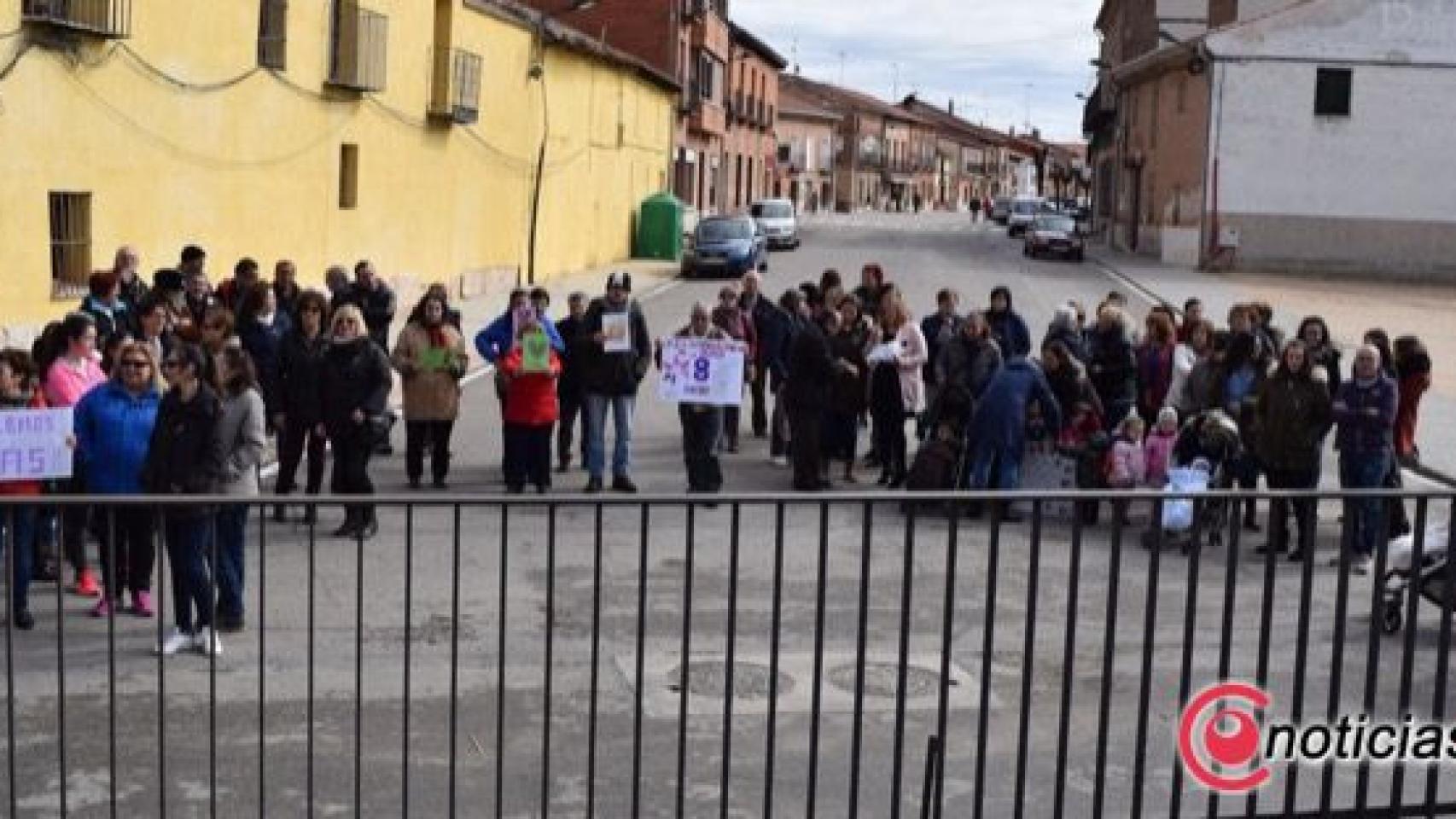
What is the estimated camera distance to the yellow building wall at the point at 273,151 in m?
16.7

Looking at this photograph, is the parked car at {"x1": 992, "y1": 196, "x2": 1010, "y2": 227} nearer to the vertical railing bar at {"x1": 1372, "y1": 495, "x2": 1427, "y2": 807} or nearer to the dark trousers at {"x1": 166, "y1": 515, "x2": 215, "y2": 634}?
the dark trousers at {"x1": 166, "y1": 515, "x2": 215, "y2": 634}

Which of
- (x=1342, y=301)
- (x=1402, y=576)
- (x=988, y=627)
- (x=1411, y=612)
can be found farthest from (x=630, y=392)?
(x=1342, y=301)

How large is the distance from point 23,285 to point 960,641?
10626mm

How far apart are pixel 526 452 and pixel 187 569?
16.6 feet

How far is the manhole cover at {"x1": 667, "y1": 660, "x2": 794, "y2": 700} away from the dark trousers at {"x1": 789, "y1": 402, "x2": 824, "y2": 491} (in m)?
5.25

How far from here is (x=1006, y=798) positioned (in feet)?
23.1

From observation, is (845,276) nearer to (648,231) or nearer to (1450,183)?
(648,231)

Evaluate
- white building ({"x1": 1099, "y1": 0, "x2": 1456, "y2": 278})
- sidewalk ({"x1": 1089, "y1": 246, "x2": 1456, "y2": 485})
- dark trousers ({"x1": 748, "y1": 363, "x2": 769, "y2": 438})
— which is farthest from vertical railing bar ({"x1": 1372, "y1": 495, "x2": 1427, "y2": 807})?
white building ({"x1": 1099, "y1": 0, "x2": 1456, "y2": 278})

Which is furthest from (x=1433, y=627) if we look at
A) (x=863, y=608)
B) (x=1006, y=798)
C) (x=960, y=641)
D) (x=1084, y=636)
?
(x=863, y=608)

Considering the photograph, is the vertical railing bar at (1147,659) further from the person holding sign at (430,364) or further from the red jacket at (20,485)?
the person holding sign at (430,364)

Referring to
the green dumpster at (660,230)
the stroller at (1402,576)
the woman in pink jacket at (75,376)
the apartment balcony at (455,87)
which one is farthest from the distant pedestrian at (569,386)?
the green dumpster at (660,230)

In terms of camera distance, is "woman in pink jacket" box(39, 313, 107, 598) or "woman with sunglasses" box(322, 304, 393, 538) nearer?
"woman in pink jacket" box(39, 313, 107, 598)

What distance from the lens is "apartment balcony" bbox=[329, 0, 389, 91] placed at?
82.3 ft

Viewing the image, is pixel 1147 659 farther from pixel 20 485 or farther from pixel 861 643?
pixel 20 485
